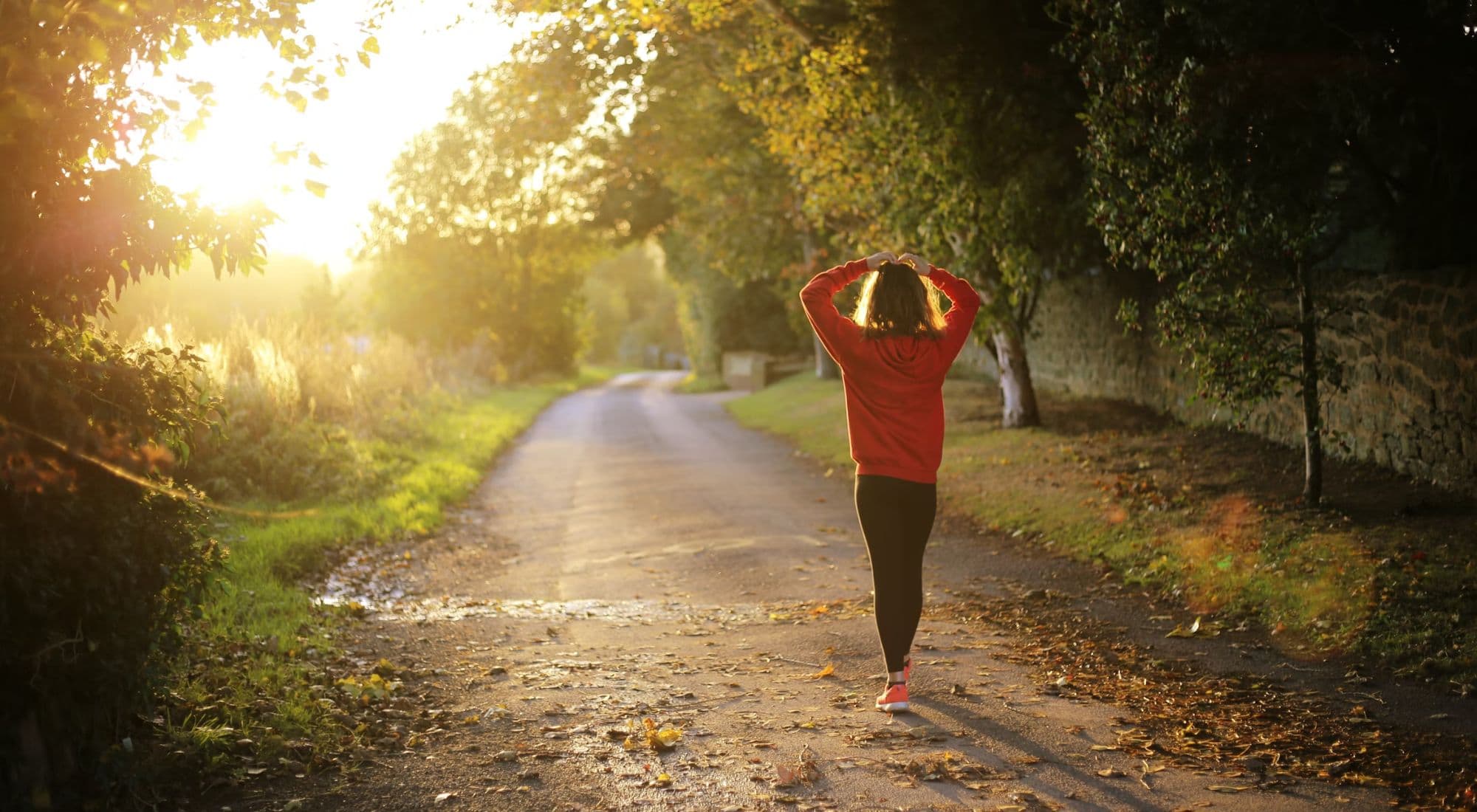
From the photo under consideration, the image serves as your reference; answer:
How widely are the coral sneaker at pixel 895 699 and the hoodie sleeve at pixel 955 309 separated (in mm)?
1627

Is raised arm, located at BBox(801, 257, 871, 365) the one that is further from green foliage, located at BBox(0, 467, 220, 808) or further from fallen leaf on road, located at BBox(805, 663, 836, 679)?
green foliage, located at BBox(0, 467, 220, 808)

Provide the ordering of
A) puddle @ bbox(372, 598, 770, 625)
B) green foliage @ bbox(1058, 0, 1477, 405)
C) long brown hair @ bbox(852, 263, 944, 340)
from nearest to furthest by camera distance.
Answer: long brown hair @ bbox(852, 263, 944, 340) < puddle @ bbox(372, 598, 770, 625) < green foliage @ bbox(1058, 0, 1477, 405)

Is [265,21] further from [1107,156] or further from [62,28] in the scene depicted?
[1107,156]

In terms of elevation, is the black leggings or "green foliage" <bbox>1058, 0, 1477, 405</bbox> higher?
"green foliage" <bbox>1058, 0, 1477, 405</bbox>

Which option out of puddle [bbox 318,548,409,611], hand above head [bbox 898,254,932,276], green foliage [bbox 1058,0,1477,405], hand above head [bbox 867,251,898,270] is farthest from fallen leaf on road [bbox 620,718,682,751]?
green foliage [bbox 1058,0,1477,405]

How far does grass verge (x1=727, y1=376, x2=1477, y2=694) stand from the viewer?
737 centimetres

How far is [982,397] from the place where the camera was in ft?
78.6

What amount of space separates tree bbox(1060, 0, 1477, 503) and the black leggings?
17.0ft

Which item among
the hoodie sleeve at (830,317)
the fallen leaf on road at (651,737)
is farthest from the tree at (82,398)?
the hoodie sleeve at (830,317)

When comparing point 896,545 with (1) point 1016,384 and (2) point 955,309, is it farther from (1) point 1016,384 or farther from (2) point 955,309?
(1) point 1016,384

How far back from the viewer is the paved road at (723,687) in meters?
5.03

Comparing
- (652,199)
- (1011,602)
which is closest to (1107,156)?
(1011,602)

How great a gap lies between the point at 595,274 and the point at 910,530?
351ft

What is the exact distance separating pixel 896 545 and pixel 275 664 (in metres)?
3.55
